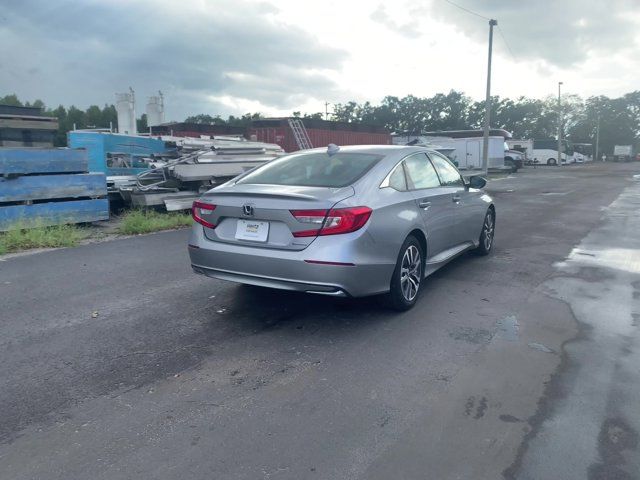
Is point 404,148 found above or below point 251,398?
above

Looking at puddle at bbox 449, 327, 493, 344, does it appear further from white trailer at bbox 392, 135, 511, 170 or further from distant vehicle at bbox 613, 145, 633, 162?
distant vehicle at bbox 613, 145, 633, 162

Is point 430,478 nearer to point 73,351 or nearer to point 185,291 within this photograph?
point 73,351

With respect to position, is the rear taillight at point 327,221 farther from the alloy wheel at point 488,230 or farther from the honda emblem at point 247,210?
the alloy wheel at point 488,230

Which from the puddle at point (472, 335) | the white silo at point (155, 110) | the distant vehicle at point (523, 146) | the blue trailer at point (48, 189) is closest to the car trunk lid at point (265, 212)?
the puddle at point (472, 335)

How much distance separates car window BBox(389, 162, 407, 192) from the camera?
511 cm

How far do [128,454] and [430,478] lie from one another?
1.53 meters

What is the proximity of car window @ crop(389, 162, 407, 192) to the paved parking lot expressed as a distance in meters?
1.12

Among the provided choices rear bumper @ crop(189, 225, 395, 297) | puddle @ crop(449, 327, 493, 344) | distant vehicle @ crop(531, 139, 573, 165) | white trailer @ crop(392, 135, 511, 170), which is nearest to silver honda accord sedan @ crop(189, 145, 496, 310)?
rear bumper @ crop(189, 225, 395, 297)

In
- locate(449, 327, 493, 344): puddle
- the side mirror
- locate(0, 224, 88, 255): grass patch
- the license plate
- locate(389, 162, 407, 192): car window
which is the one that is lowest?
locate(449, 327, 493, 344): puddle

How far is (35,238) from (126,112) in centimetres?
1485

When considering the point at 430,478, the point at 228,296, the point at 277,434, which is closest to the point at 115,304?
the point at 228,296

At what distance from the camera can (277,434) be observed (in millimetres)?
3020

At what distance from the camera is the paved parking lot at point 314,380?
279 cm

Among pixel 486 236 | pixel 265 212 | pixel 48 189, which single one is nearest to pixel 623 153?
pixel 486 236
